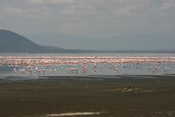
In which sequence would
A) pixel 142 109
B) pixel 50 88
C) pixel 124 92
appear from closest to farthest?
pixel 142 109, pixel 124 92, pixel 50 88

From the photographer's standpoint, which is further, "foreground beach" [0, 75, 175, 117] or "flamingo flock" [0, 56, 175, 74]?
"flamingo flock" [0, 56, 175, 74]

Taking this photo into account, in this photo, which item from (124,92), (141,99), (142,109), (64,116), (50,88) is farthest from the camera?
(50,88)

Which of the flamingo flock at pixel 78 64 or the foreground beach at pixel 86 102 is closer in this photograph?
the foreground beach at pixel 86 102

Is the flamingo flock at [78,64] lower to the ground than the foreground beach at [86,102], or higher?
lower

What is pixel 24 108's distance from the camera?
35.8 metres

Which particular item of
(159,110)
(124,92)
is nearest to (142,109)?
(159,110)

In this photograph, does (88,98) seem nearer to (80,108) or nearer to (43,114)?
(80,108)

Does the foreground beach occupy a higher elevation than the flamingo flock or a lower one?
higher

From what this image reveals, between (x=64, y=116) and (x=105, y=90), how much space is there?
716 inches

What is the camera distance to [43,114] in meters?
32.7

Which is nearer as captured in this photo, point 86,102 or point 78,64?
point 86,102

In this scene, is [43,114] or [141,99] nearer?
[43,114]

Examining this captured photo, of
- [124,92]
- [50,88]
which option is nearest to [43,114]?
[124,92]

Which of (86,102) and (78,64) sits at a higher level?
(86,102)
